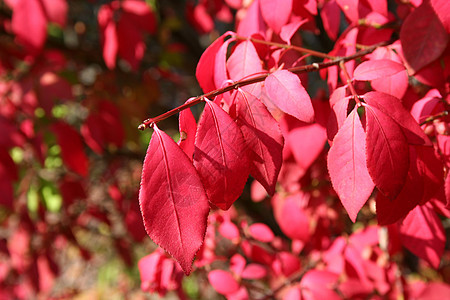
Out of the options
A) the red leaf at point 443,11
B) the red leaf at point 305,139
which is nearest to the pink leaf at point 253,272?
the red leaf at point 305,139

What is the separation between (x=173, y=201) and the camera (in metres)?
0.41

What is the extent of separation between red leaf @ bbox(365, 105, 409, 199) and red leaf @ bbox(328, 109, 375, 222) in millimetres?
21

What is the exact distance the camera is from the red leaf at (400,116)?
435 mm

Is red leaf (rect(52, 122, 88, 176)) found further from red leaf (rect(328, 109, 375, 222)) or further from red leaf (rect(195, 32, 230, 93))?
red leaf (rect(328, 109, 375, 222))

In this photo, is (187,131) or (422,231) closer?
(187,131)

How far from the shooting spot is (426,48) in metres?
0.51

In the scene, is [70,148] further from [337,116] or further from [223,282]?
[337,116]

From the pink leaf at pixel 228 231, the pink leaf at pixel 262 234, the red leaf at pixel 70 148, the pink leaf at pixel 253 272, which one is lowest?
the pink leaf at pixel 253 272

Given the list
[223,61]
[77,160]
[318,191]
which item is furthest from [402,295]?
[77,160]

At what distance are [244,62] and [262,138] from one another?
0.16 metres

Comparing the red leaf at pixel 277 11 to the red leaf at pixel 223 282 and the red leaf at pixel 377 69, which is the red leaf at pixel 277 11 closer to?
the red leaf at pixel 377 69

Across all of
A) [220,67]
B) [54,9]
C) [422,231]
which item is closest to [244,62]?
→ [220,67]

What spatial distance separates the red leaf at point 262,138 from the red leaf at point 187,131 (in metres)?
0.05

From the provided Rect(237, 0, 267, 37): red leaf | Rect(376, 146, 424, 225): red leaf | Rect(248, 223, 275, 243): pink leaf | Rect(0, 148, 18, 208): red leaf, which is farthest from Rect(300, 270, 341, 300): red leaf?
Rect(0, 148, 18, 208): red leaf
